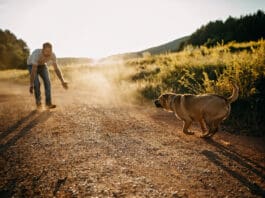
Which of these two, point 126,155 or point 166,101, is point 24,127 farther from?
point 166,101

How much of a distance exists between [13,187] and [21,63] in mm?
46578

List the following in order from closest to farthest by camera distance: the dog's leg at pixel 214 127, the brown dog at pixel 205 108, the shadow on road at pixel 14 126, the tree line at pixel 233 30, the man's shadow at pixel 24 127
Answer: the man's shadow at pixel 24 127 < the brown dog at pixel 205 108 < the dog's leg at pixel 214 127 < the shadow on road at pixel 14 126 < the tree line at pixel 233 30

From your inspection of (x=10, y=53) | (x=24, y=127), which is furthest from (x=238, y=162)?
(x=10, y=53)

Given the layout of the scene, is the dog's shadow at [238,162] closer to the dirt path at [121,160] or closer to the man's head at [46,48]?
the dirt path at [121,160]

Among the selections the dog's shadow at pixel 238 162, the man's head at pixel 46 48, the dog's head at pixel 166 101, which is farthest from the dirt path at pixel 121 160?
the man's head at pixel 46 48

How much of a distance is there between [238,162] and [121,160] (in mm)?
1925

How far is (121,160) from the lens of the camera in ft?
15.0

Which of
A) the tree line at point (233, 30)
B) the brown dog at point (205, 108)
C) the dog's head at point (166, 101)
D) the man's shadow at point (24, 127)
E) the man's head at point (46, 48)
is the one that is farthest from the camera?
the tree line at point (233, 30)

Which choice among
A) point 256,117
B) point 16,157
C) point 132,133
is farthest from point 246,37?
point 16,157

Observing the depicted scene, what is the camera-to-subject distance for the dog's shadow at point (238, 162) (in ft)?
12.3

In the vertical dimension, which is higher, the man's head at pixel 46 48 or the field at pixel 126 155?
the man's head at pixel 46 48

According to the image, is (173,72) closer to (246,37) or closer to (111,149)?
(111,149)

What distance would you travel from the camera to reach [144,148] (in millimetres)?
5199

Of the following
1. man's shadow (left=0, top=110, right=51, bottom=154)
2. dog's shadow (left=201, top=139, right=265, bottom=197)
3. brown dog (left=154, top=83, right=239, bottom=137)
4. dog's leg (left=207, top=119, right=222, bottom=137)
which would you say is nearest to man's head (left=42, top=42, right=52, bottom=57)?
man's shadow (left=0, top=110, right=51, bottom=154)
